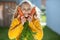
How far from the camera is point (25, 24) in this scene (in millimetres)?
1958

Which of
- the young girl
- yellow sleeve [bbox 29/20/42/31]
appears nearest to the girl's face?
the young girl

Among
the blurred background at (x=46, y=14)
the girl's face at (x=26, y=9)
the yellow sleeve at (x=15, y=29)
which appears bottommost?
the blurred background at (x=46, y=14)

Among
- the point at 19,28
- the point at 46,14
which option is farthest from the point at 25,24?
the point at 46,14

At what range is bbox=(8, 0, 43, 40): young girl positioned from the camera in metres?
1.91

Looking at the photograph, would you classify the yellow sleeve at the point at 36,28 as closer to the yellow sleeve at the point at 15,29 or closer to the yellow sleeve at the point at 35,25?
the yellow sleeve at the point at 35,25

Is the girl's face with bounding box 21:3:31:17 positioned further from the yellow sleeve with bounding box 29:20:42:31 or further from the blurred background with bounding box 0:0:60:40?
the blurred background with bounding box 0:0:60:40

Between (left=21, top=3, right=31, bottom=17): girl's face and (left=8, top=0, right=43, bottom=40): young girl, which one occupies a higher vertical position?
(left=21, top=3, right=31, bottom=17): girl's face

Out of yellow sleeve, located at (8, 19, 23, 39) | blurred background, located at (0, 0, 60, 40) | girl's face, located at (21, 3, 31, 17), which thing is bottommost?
blurred background, located at (0, 0, 60, 40)

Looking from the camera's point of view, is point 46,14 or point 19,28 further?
point 46,14

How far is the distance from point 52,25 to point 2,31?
1299 mm

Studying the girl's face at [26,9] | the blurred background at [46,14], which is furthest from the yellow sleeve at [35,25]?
the blurred background at [46,14]

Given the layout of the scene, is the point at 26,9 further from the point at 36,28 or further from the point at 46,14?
the point at 46,14

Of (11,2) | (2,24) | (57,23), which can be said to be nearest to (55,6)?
(57,23)

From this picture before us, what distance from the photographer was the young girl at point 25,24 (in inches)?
75.2
